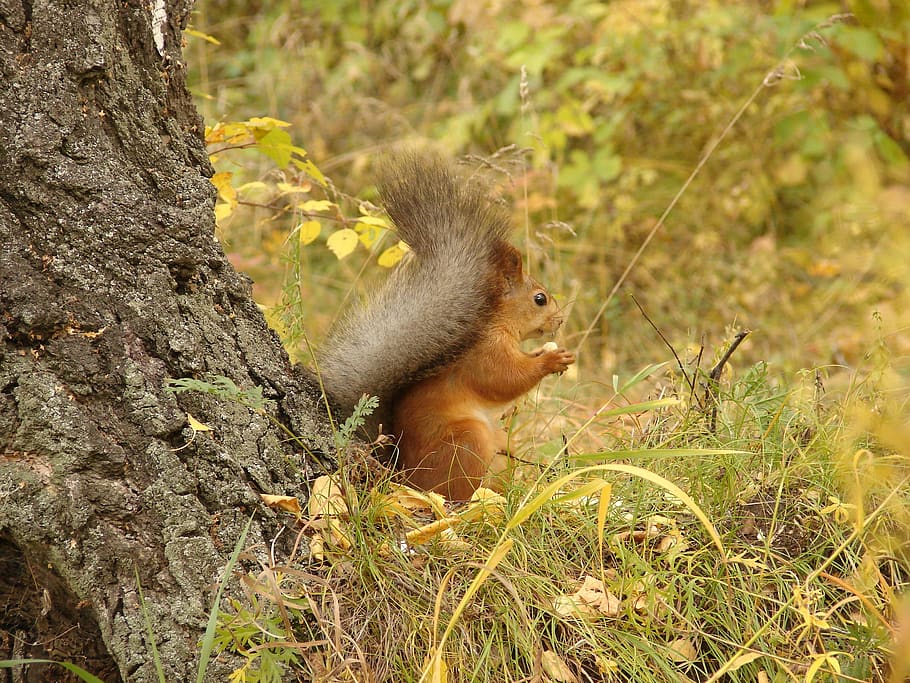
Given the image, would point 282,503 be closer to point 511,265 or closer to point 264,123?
point 264,123

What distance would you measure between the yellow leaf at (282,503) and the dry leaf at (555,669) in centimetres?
42

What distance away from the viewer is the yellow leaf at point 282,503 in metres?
1.44

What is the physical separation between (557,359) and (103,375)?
109 centimetres

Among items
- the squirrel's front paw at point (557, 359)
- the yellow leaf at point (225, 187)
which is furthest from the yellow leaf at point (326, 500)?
the yellow leaf at point (225, 187)

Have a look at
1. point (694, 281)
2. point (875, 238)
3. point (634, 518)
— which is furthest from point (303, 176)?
point (875, 238)

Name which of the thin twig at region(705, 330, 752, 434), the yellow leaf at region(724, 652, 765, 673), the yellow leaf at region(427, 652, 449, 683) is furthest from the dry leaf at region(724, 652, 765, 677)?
the thin twig at region(705, 330, 752, 434)

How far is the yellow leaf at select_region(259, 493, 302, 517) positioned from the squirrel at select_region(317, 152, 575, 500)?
14.0 inches

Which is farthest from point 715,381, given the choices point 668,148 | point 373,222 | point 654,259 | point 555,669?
point 668,148

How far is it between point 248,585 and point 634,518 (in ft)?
1.97

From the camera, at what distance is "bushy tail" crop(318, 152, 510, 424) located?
185 cm

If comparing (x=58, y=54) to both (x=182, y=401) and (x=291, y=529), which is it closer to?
(x=182, y=401)

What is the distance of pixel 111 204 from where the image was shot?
1.36 m

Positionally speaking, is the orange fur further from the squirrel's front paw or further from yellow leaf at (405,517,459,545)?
yellow leaf at (405,517,459,545)

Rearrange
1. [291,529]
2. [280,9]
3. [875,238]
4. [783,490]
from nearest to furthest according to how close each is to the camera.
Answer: [291,529] → [783,490] → [875,238] → [280,9]
